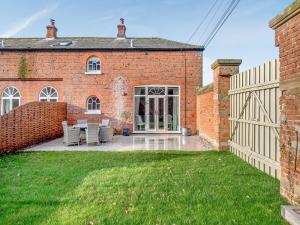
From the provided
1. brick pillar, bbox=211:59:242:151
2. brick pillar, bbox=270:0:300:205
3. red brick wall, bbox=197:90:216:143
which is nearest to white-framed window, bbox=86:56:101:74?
red brick wall, bbox=197:90:216:143

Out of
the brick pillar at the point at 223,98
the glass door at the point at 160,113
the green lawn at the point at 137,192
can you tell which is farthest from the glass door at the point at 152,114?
the green lawn at the point at 137,192

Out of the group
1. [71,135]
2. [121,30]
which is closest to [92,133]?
[71,135]

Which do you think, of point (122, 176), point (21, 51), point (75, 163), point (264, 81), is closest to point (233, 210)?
point (122, 176)

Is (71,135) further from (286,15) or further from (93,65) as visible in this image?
(286,15)

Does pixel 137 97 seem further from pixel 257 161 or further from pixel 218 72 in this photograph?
pixel 257 161

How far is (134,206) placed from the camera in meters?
4.08

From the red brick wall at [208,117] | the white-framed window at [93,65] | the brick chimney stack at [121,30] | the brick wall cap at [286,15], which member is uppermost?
the brick chimney stack at [121,30]

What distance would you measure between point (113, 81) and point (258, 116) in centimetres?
1233

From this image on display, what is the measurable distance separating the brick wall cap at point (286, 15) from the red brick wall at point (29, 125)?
8783 mm

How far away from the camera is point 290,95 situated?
4.02 m

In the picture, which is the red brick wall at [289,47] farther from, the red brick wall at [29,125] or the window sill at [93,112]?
the window sill at [93,112]

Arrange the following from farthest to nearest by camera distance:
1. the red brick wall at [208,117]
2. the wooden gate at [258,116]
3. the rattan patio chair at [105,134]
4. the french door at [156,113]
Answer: the french door at [156,113] < the rattan patio chair at [105,134] < the red brick wall at [208,117] < the wooden gate at [258,116]

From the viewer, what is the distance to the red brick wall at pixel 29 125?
9.76 m

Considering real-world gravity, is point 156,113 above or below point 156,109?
below
